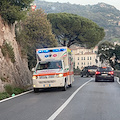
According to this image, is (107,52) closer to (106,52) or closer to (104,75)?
(106,52)

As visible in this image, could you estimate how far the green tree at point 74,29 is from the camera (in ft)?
171

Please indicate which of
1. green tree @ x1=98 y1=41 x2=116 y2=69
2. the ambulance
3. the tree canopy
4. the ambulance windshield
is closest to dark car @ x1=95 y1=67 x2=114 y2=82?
the ambulance

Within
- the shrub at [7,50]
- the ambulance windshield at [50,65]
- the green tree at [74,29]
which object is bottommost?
the ambulance windshield at [50,65]

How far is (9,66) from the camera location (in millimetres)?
21469

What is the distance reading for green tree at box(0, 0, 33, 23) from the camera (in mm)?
22250

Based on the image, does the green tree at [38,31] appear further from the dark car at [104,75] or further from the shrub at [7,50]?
the shrub at [7,50]

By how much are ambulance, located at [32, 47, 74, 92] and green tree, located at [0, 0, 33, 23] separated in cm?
483

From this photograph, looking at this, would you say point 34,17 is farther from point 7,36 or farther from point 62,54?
point 62,54

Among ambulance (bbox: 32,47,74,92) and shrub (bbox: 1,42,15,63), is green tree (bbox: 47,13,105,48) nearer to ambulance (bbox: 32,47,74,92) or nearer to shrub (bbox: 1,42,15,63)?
shrub (bbox: 1,42,15,63)

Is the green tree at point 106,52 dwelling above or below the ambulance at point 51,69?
above

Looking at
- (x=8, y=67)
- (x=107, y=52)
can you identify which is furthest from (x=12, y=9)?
(x=107, y=52)

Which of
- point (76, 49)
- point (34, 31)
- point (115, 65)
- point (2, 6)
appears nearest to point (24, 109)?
point (2, 6)

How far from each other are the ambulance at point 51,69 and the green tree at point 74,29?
32876 millimetres

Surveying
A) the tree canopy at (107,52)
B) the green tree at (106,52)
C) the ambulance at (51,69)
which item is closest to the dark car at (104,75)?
the ambulance at (51,69)
